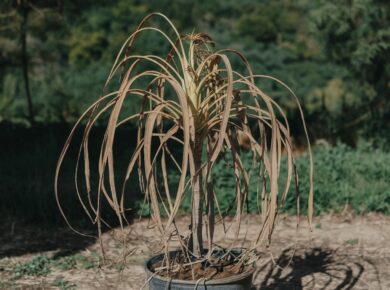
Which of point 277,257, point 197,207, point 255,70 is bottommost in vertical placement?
point 277,257

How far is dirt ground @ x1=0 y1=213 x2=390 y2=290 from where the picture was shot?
4.32 meters

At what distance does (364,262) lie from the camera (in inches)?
186

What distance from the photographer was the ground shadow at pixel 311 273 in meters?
4.26

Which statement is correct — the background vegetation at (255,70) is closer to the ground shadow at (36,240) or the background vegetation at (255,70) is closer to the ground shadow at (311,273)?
the ground shadow at (36,240)

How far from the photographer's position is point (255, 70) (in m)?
14.6

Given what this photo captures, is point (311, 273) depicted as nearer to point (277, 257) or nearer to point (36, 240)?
point (277, 257)

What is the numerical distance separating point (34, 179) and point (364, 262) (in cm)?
374

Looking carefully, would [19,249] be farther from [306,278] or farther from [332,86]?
[332,86]

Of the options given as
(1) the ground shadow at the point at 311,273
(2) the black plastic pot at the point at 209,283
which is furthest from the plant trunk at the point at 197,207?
(1) the ground shadow at the point at 311,273

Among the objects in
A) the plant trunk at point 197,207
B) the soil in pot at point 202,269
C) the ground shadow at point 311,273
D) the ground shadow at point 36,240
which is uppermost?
the plant trunk at point 197,207

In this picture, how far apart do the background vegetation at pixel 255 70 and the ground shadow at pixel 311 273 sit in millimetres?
1308

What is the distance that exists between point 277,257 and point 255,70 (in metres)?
10.0

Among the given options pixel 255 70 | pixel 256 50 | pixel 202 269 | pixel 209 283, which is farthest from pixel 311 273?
pixel 256 50

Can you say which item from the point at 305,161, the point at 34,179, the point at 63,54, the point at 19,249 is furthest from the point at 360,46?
the point at 63,54
